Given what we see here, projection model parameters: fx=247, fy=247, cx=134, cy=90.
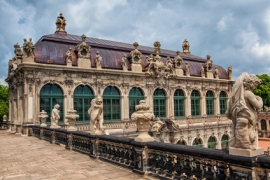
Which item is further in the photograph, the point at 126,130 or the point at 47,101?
the point at 126,130

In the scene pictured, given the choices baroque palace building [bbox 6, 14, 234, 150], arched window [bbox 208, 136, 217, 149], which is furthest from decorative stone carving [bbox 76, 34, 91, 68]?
arched window [bbox 208, 136, 217, 149]

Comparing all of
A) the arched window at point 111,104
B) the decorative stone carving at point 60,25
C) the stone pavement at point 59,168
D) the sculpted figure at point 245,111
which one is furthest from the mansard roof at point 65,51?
the sculpted figure at point 245,111

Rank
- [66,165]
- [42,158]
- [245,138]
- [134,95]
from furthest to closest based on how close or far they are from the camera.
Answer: [134,95]
[42,158]
[66,165]
[245,138]

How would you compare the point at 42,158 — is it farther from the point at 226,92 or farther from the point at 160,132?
the point at 226,92

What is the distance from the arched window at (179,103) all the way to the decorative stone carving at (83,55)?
1143 centimetres

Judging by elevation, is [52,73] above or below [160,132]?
above

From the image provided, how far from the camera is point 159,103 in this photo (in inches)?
1089

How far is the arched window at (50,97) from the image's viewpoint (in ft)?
68.6

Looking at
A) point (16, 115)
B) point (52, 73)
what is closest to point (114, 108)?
point (52, 73)

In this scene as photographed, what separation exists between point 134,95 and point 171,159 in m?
19.6

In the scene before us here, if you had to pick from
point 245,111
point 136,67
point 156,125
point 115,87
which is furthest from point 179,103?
point 245,111

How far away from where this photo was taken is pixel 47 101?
21.2m

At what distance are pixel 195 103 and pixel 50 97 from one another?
58.9ft

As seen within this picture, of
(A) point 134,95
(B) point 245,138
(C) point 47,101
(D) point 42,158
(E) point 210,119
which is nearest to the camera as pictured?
(B) point 245,138
